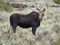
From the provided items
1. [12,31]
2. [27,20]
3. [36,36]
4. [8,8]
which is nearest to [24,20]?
[27,20]

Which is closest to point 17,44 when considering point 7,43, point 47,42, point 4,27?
point 7,43

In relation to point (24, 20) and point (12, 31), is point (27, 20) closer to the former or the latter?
point (24, 20)

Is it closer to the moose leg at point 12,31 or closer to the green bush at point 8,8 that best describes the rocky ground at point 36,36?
the moose leg at point 12,31

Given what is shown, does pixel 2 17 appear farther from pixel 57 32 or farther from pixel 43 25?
pixel 57 32

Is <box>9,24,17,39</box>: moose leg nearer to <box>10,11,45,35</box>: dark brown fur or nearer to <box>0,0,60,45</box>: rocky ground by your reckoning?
<box>10,11,45,35</box>: dark brown fur

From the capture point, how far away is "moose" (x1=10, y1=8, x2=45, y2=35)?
11.6m

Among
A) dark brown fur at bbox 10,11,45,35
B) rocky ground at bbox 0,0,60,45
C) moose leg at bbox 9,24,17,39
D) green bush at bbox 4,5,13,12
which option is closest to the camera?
rocky ground at bbox 0,0,60,45

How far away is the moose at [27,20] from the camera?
11648 mm

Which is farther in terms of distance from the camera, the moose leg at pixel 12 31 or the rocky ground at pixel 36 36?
the moose leg at pixel 12 31

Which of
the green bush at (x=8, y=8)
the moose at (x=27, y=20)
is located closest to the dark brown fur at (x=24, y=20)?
the moose at (x=27, y=20)

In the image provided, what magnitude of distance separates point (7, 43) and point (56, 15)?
743 centimetres

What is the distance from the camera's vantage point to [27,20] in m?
11.9

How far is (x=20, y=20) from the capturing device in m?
11.8

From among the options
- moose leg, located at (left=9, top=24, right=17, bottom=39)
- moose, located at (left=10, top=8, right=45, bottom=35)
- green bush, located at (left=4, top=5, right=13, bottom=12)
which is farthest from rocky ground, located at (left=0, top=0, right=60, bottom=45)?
green bush, located at (left=4, top=5, right=13, bottom=12)
